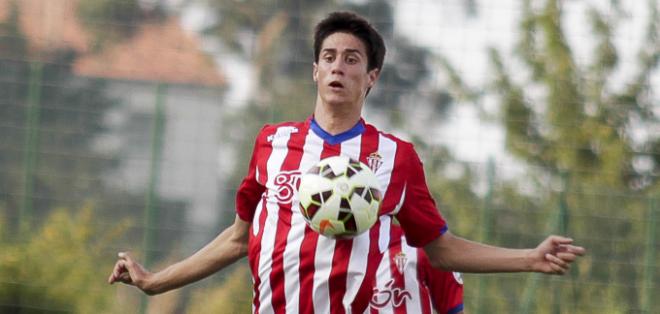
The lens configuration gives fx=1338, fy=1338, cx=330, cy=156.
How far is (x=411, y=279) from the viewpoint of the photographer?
6.28 metres

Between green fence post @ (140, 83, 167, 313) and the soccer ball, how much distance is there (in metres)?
4.54

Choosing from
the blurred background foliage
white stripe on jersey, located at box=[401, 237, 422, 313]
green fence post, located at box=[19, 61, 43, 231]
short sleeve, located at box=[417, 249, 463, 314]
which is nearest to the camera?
white stripe on jersey, located at box=[401, 237, 422, 313]

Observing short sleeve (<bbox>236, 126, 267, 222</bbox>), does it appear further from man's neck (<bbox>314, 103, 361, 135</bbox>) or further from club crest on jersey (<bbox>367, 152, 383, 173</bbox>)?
club crest on jersey (<bbox>367, 152, 383, 173</bbox>)

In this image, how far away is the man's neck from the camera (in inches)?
200

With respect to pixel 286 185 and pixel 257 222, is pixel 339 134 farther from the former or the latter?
pixel 257 222

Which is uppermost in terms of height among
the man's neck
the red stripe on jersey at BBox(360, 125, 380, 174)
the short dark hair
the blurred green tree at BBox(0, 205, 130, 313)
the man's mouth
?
the short dark hair

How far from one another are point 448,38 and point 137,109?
219 centimetres

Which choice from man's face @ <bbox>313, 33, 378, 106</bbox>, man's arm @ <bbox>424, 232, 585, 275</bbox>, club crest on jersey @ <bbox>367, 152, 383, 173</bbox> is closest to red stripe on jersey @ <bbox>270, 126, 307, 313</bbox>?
club crest on jersey @ <bbox>367, 152, 383, 173</bbox>

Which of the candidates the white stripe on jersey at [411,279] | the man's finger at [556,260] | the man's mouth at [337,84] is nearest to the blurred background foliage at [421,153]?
the white stripe on jersey at [411,279]

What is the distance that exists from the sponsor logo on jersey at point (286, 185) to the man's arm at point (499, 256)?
61 cm

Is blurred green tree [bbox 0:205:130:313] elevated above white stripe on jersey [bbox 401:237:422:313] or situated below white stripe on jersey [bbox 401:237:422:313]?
below

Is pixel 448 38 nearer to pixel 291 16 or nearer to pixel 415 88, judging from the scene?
pixel 415 88

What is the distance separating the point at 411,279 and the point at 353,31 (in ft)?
5.22

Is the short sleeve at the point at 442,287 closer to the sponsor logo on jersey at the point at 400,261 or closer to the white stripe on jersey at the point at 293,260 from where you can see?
the sponsor logo on jersey at the point at 400,261
